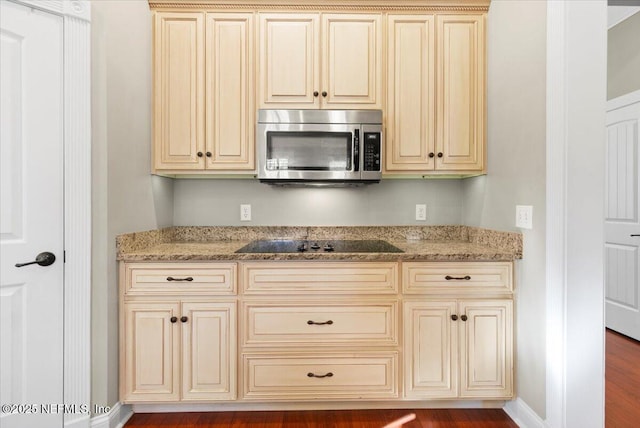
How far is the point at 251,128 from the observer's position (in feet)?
6.74

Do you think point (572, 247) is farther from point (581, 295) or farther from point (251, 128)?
point (251, 128)

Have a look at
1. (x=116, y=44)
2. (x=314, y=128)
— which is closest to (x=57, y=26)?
(x=116, y=44)

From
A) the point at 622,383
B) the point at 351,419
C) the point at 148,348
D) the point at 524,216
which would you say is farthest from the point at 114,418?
the point at 622,383

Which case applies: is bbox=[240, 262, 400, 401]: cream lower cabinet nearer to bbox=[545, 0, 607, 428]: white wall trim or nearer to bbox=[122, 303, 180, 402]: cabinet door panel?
bbox=[122, 303, 180, 402]: cabinet door panel

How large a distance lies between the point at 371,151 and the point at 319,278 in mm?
836

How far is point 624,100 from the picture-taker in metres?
2.98

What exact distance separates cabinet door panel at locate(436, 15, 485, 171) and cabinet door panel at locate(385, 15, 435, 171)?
0.21ft

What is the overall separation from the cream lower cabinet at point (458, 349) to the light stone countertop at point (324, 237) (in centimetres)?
27

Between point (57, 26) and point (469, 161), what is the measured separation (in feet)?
7.67

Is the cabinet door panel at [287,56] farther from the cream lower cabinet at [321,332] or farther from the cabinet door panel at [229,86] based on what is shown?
the cream lower cabinet at [321,332]

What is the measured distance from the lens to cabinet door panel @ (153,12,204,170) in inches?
79.4

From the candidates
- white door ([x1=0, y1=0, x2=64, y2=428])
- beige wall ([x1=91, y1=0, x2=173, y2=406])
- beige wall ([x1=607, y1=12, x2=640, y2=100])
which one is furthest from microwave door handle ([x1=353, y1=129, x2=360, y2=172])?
beige wall ([x1=607, y1=12, x2=640, y2=100])

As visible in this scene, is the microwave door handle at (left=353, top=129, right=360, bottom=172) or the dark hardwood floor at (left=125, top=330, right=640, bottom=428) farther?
the microwave door handle at (left=353, top=129, right=360, bottom=172)

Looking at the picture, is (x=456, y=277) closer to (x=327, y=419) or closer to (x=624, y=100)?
(x=327, y=419)
